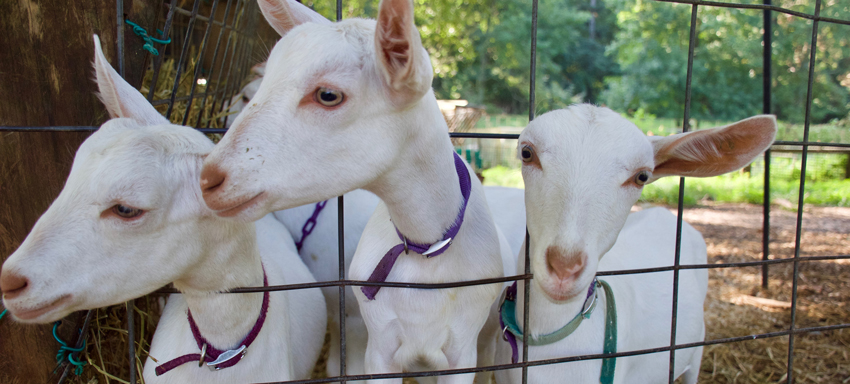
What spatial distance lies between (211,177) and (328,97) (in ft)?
1.08

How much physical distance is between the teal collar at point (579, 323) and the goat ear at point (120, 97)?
133cm

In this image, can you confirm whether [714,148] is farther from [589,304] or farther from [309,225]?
[309,225]

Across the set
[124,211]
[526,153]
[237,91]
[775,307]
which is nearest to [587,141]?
[526,153]

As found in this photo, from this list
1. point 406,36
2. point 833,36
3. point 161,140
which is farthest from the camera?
point 833,36

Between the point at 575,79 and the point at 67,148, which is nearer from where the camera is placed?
the point at 67,148

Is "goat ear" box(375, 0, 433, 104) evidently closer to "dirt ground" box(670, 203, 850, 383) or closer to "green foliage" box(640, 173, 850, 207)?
"dirt ground" box(670, 203, 850, 383)

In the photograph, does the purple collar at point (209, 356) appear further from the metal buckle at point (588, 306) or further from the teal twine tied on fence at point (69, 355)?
the metal buckle at point (588, 306)

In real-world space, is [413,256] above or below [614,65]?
below

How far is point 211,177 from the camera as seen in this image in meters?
1.18

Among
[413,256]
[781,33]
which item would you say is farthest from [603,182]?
[781,33]

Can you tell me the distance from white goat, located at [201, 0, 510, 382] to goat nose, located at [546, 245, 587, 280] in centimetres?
39

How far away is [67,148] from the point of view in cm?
190

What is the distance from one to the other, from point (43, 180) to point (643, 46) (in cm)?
2052

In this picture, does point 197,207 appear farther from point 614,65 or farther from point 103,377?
point 614,65
